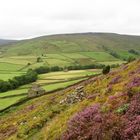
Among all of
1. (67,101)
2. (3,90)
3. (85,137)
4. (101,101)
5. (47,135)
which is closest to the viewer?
(85,137)

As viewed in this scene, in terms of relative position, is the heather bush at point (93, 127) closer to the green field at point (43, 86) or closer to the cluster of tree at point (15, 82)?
the green field at point (43, 86)

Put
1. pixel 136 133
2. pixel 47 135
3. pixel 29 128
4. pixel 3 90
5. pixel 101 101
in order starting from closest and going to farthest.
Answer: pixel 136 133, pixel 47 135, pixel 101 101, pixel 29 128, pixel 3 90

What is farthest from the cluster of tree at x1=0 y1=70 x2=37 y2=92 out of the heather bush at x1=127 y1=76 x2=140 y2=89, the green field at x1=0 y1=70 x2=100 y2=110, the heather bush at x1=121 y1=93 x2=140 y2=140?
the heather bush at x1=121 y1=93 x2=140 y2=140

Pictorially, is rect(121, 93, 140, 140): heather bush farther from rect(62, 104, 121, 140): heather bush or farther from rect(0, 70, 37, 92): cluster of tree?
rect(0, 70, 37, 92): cluster of tree

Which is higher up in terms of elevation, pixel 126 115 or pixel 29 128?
pixel 126 115

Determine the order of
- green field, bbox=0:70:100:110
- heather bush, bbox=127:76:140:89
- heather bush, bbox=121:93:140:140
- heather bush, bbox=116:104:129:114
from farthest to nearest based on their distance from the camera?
1. green field, bbox=0:70:100:110
2. heather bush, bbox=127:76:140:89
3. heather bush, bbox=116:104:129:114
4. heather bush, bbox=121:93:140:140

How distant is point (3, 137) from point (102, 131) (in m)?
19.7

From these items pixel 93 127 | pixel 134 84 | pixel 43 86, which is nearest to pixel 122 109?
pixel 93 127

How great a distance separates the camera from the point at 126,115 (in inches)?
769

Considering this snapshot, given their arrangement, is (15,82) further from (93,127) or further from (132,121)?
(132,121)

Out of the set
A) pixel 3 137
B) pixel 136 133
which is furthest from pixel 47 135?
pixel 3 137

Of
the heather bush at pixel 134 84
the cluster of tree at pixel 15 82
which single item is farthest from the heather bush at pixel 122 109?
the cluster of tree at pixel 15 82

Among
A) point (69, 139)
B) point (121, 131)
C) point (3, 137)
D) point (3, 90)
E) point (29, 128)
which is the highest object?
point (121, 131)

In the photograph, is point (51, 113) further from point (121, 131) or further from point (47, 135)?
point (121, 131)
